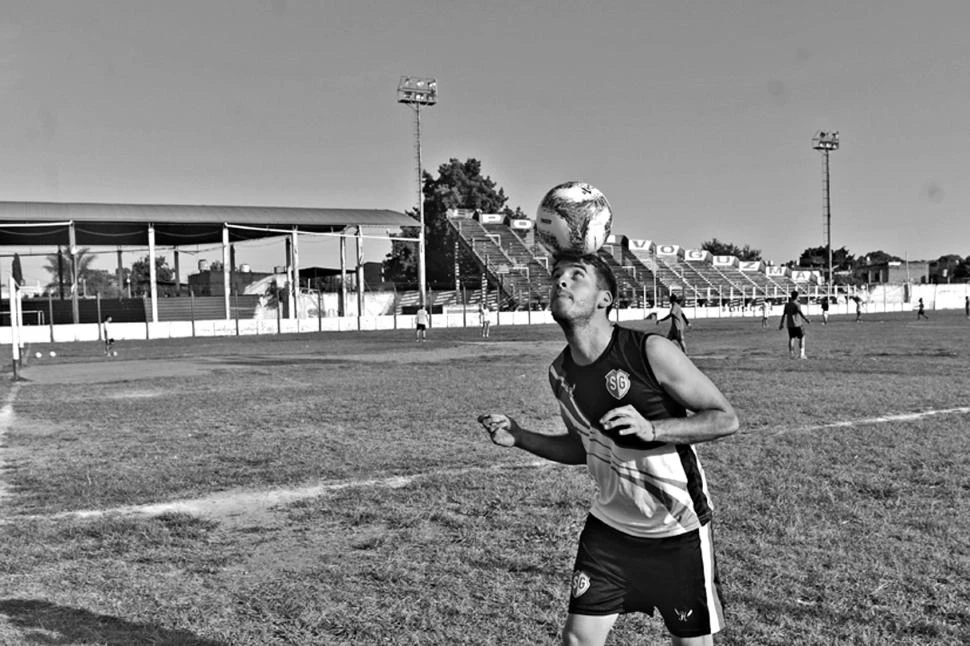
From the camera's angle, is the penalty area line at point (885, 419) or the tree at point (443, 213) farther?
the tree at point (443, 213)

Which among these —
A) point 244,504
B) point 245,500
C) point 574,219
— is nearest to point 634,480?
point 574,219

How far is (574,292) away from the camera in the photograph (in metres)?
3.18

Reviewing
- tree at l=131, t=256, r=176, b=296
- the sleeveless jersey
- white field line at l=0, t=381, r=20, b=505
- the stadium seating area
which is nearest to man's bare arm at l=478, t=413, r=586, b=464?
the sleeveless jersey

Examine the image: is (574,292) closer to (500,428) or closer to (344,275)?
(500,428)

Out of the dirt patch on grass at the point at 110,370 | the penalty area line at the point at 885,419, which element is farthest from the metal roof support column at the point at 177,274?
the penalty area line at the point at 885,419

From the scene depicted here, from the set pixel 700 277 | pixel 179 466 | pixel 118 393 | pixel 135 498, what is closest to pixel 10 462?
pixel 179 466

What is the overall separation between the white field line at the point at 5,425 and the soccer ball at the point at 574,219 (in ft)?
21.9

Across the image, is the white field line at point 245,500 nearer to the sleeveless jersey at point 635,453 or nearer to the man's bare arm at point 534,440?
the man's bare arm at point 534,440

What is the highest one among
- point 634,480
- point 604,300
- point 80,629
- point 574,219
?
point 574,219

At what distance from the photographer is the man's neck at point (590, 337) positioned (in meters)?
3.19

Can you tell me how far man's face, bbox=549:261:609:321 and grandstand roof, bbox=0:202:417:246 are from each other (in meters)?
52.4

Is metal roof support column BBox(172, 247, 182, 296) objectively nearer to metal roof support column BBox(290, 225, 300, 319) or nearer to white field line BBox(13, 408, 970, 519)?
metal roof support column BBox(290, 225, 300, 319)

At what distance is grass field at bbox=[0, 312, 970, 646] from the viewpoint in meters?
4.79

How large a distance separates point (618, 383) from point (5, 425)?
42.4 ft
